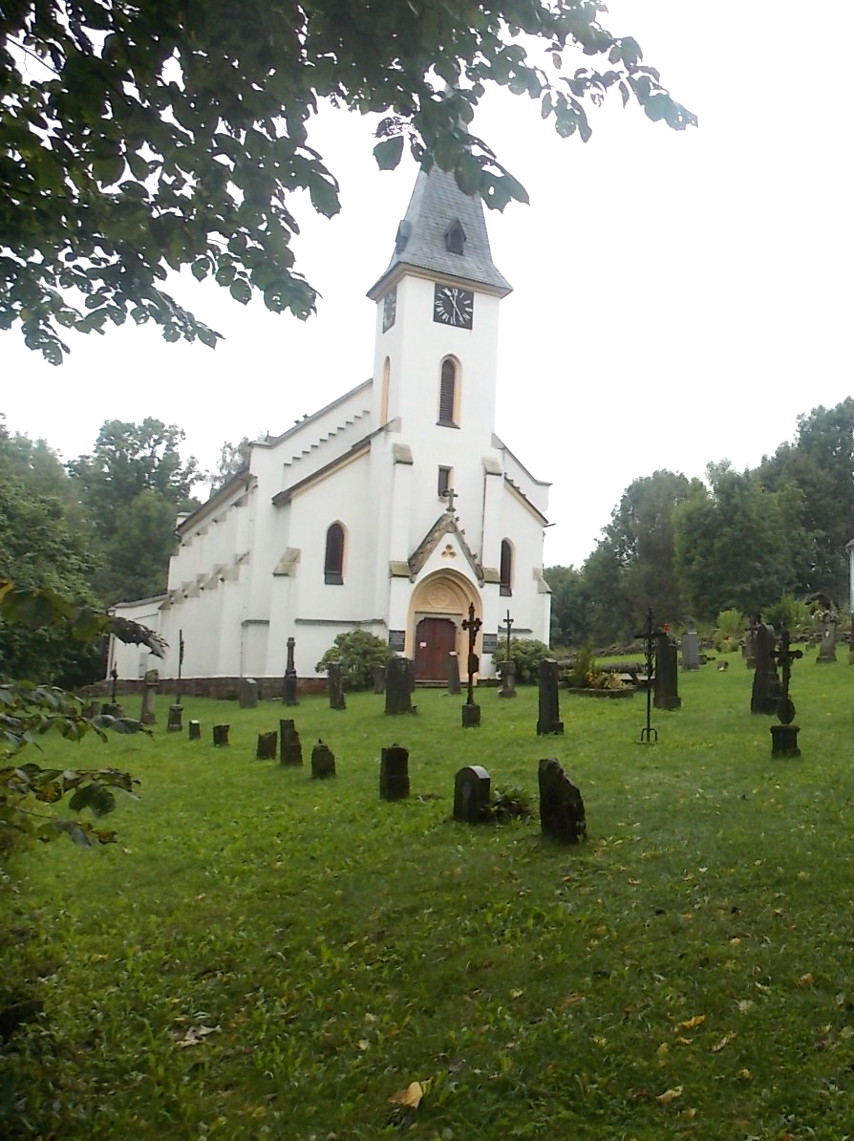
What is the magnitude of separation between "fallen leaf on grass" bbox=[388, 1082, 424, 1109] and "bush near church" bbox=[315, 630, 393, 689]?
20796 mm

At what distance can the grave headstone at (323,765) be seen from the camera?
10516mm

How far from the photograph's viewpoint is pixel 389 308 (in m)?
31.2

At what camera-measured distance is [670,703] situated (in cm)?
1425

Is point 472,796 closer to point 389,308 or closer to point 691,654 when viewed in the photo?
point 691,654

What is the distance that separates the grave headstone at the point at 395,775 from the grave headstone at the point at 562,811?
93.2 inches

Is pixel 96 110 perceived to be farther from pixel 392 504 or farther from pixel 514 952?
pixel 392 504

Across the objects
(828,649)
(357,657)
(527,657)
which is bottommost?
(357,657)

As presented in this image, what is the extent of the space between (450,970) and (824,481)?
53.4 metres

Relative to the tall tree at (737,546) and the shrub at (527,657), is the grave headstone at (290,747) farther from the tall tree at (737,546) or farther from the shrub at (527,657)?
the tall tree at (737,546)

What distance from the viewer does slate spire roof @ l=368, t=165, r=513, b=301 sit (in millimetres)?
30078

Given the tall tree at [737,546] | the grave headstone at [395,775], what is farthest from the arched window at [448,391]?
the grave headstone at [395,775]

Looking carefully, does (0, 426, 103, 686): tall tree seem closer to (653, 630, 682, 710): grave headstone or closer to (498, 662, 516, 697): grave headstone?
(498, 662, 516, 697): grave headstone

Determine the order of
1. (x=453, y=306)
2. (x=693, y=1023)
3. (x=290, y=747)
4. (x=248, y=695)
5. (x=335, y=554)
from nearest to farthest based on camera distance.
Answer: (x=693, y=1023) → (x=290, y=747) → (x=248, y=695) → (x=335, y=554) → (x=453, y=306)

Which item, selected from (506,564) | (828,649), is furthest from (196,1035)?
(506,564)
